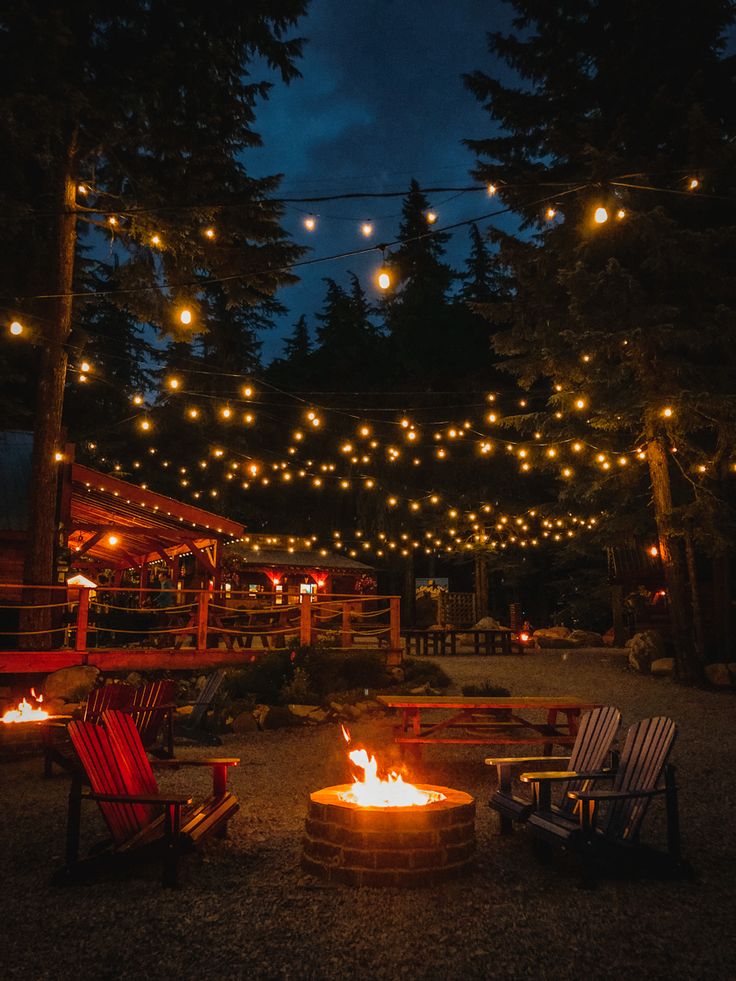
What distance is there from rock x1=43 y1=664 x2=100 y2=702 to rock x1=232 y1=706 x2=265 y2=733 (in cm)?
261

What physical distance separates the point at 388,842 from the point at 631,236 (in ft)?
50.3

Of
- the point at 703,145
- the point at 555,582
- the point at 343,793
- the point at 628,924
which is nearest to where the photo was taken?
the point at 628,924

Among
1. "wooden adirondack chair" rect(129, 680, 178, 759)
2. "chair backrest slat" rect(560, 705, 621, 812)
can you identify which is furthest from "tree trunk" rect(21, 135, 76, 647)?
"chair backrest slat" rect(560, 705, 621, 812)

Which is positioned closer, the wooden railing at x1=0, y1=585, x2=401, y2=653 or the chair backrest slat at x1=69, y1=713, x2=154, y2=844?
the chair backrest slat at x1=69, y1=713, x2=154, y2=844

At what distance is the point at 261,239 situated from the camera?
51.7 feet

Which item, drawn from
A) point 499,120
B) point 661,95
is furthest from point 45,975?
point 499,120

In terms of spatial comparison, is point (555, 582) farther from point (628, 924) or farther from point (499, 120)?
point (628, 924)

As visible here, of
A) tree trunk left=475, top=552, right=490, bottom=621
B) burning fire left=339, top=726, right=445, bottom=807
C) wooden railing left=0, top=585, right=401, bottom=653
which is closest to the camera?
burning fire left=339, top=726, right=445, bottom=807

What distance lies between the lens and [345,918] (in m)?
3.51

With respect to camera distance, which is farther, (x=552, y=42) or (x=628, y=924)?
(x=552, y=42)

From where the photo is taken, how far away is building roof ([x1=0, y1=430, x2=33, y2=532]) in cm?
1652

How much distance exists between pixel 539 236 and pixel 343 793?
17.8 m

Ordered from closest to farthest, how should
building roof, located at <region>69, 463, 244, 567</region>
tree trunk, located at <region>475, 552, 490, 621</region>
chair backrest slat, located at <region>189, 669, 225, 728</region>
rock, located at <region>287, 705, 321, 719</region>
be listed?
chair backrest slat, located at <region>189, 669, 225, 728</region> < rock, located at <region>287, 705, 321, 719</region> < building roof, located at <region>69, 463, 244, 567</region> < tree trunk, located at <region>475, 552, 490, 621</region>

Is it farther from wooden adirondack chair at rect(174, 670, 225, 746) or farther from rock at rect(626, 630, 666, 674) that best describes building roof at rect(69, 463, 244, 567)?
rock at rect(626, 630, 666, 674)
